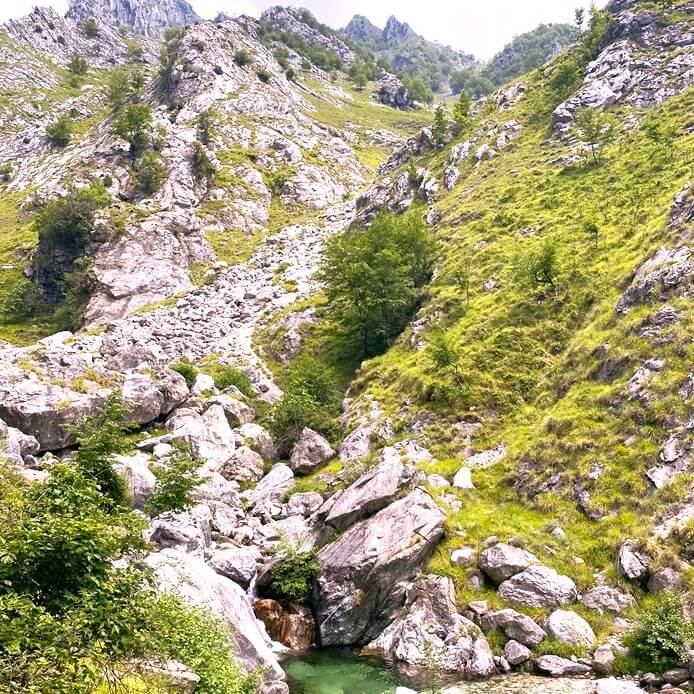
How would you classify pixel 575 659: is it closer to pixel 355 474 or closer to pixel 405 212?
pixel 355 474

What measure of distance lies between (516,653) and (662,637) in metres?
4.66

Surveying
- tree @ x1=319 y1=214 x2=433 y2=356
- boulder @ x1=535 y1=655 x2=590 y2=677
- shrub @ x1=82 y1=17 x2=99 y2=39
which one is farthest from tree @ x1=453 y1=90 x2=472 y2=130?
shrub @ x1=82 y1=17 x2=99 y2=39

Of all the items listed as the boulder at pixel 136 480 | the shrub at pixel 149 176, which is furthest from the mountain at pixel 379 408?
the shrub at pixel 149 176

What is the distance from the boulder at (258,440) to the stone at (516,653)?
75.0 feet

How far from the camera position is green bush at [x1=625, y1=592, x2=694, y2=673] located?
15312 mm

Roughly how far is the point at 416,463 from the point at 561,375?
34.8 ft

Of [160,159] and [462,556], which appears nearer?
[462,556]

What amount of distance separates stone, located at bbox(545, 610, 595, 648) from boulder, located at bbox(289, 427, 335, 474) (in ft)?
63.0

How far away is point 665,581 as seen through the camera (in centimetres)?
1748

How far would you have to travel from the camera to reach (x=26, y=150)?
11150cm

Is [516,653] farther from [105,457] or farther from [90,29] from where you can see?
[90,29]

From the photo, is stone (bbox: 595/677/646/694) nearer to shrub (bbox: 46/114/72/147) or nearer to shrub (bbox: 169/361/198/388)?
shrub (bbox: 169/361/198/388)

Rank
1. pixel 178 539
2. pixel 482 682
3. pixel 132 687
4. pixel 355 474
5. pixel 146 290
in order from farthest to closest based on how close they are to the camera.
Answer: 1. pixel 146 290
2. pixel 355 474
3. pixel 178 539
4. pixel 482 682
5. pixel 132 687

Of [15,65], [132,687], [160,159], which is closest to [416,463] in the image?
[132,687]
